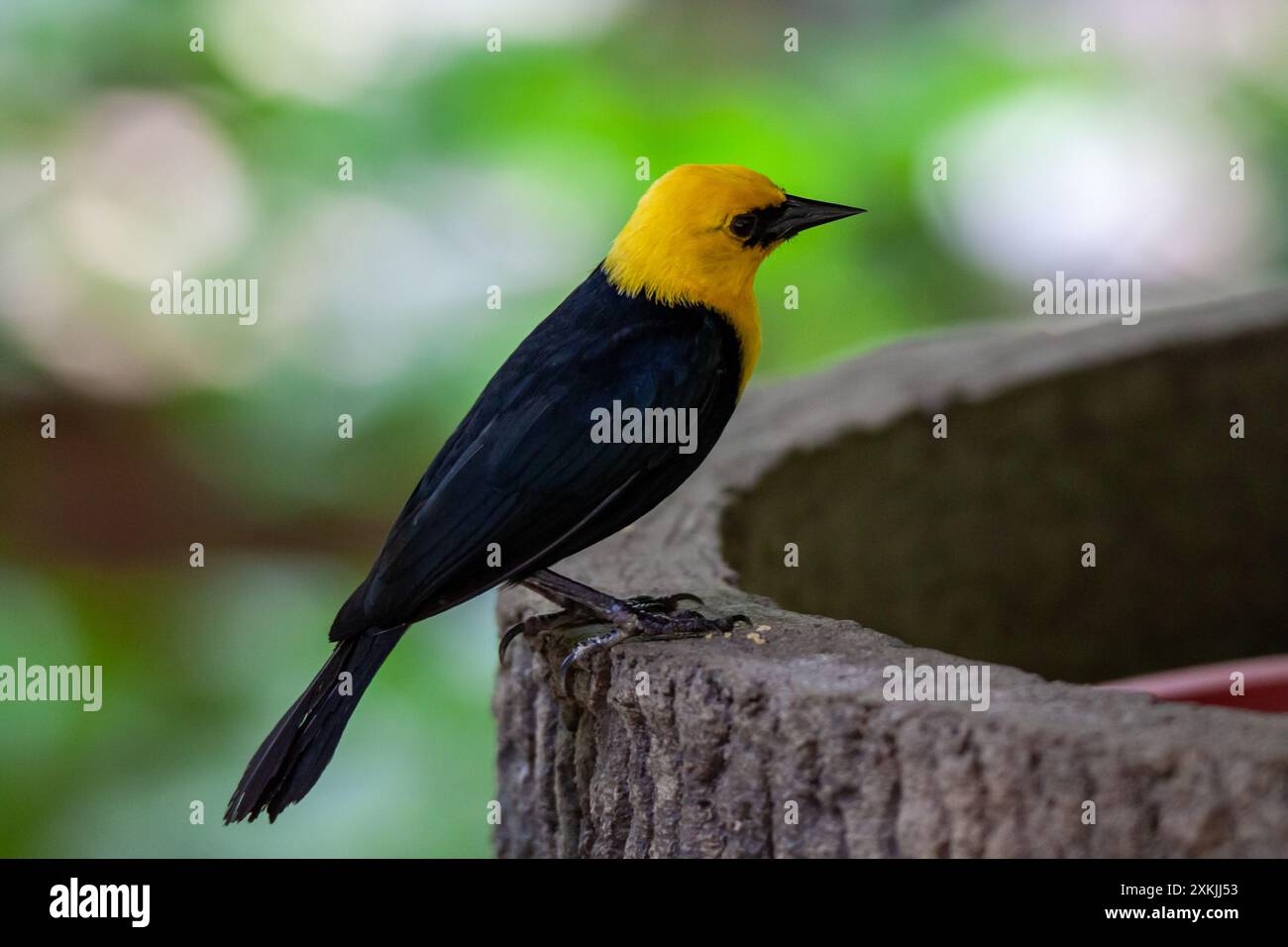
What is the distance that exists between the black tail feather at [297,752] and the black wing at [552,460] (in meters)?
0.10

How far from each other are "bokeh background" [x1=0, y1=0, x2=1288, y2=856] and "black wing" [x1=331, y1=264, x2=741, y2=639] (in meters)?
Answer: 2.10

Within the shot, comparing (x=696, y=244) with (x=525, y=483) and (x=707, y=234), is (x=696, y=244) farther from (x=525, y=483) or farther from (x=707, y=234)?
(x=525, y=483)

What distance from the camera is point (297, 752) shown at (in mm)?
2051

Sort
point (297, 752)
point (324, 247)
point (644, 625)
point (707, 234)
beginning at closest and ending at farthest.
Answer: point (644, 625) → point (297, 752) → point (707, 234) → point (324, 247)

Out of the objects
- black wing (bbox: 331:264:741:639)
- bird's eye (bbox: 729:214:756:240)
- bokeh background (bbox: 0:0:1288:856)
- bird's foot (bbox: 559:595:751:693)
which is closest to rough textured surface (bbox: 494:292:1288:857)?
bird's foot (bbox: 559:595:751:693)

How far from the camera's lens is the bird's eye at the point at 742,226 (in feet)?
7.48

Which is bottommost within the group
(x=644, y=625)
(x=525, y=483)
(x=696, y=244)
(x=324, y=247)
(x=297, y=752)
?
(x=297, y=752)

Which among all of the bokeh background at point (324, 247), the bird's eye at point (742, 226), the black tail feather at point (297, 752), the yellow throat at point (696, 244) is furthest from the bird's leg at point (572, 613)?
the bokeh background at point (324, 247)

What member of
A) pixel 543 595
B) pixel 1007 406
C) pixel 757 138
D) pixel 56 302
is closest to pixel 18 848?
pixel 56 302

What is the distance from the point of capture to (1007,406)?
284 centimetres

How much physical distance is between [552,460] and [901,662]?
0.60 meters

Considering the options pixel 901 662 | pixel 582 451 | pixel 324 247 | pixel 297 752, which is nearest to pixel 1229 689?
pixel 901 662

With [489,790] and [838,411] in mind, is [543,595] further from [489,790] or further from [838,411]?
[489,790]
